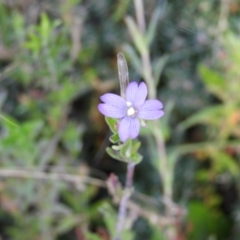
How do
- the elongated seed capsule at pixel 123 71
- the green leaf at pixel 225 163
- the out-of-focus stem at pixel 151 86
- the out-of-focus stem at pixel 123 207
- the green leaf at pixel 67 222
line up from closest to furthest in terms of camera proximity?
the elongated seed capsule at pixel 123 71 < the out-of-focus stem at pixel 123 207 < the out-of-focus stem at pixel 151 86 < the green leaf at pixel 67 222 < the green leaf at pixel 225 163

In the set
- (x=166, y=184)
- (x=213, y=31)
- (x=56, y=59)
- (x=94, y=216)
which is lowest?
Answer: (x=94, y=216)

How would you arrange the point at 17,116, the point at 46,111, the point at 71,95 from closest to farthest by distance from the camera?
the point at 71,95 < the point at 46,111 < the point at 17,116

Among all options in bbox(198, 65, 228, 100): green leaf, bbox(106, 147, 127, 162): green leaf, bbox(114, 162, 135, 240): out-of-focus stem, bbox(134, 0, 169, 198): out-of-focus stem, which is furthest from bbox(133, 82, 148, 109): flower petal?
bbox(198, 65, 228, 100): green leaf

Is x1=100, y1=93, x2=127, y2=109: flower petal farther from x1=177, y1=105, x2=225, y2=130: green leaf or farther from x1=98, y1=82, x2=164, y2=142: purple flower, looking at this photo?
x1=177, y1=105, x2=225, y2=130: green leaf

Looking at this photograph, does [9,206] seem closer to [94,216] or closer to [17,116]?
[94,216]

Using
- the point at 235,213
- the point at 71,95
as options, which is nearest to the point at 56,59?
the point at 71,95

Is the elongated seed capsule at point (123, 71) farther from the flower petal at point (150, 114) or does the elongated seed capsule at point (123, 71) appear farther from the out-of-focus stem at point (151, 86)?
the out-of-focus stem at point (151, 86)

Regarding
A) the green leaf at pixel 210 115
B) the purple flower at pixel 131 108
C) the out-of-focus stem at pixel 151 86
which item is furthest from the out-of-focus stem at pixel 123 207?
the green leaf at pixel 210 115
